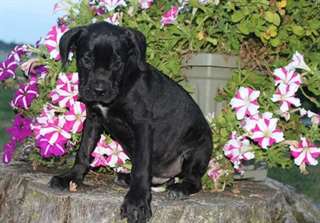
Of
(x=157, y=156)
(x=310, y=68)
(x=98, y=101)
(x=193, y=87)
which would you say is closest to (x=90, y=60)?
(x=98, y=101)

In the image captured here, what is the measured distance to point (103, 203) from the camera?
131 inches

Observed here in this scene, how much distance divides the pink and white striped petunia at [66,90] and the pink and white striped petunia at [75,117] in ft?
0.16

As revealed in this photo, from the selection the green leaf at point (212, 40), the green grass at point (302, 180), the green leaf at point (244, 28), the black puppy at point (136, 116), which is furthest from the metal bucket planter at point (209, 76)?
the green grass at point (302, 180)

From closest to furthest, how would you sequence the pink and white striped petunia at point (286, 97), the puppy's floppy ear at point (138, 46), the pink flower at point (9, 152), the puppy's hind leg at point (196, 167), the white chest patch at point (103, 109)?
1. the puppy's floppy ear at point (138, 46)
2. the white chest patch at point (103, 109)
3. the puppy's hind leg at point (196, 167)
4. the pink and white striped petunia at point (286, 97)
5. the pink flower at point (9, 152)

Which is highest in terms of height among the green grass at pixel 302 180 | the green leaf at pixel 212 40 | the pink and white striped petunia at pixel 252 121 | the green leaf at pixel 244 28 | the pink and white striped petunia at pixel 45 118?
the green leaf at pixel 244 28

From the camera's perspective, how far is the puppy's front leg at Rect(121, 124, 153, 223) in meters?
3.21

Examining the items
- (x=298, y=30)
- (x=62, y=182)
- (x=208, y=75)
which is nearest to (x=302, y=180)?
(x=298, y=30)

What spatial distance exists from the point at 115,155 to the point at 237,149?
82 cm

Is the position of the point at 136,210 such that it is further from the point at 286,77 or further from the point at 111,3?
the point at 111,3

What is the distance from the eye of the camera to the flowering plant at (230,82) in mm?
3857

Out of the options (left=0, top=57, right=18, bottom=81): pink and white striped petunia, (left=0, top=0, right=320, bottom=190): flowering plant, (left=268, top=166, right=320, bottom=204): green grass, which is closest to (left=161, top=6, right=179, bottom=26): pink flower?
(left=0, top=0, right=320, bottom=190): flowering plant

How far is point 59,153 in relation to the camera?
Answer: 3.97m

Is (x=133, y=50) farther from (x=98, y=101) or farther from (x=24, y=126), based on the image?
(x=24, y=126)

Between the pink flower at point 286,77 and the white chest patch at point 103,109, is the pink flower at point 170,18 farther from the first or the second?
the white chest patch at point 103,109
